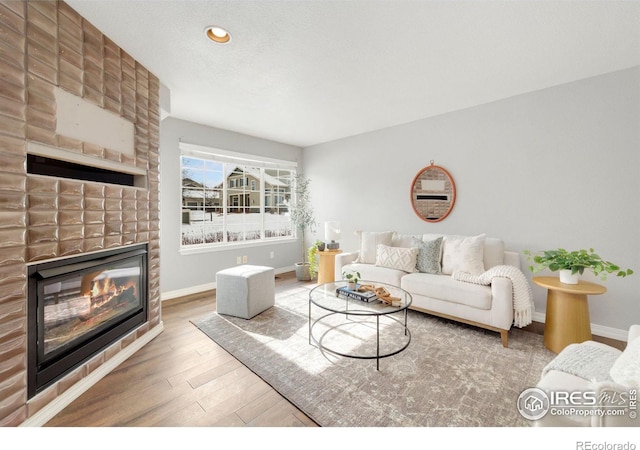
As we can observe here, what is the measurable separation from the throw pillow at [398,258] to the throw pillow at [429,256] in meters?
0.06

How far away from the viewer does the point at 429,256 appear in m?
3.28

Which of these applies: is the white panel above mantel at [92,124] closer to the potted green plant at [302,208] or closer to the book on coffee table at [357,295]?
the book on coffee table at [357,295]

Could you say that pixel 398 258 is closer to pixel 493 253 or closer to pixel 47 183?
pixel 493 253

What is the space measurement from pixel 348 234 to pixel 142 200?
3242mm

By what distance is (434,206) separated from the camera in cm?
379

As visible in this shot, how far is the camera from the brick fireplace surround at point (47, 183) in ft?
4.66

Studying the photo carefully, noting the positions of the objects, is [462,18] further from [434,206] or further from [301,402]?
[301,402]

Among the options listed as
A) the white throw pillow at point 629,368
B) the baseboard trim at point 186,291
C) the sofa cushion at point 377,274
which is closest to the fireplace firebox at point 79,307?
the baseboard trim at point 186,291
